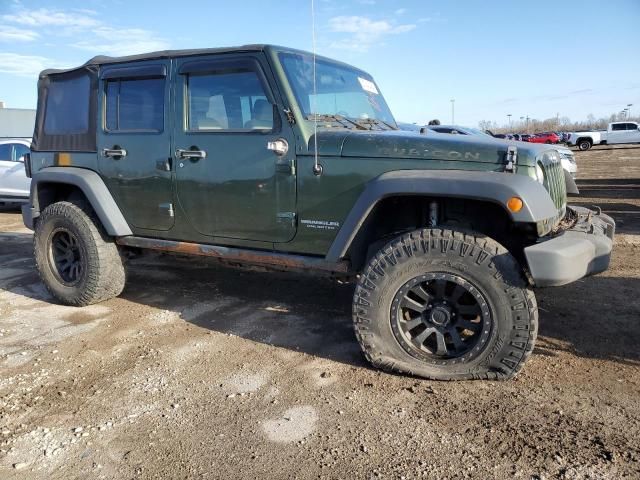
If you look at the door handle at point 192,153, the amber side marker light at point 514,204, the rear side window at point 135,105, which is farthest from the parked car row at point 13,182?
the amber side marker light at point 514,204

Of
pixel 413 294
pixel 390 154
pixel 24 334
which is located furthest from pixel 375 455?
pixel 24 334

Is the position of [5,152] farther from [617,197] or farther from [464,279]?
[617,197]

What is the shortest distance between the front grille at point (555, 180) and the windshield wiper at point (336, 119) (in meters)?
1.31

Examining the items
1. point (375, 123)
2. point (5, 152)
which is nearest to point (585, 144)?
point (5, 152)

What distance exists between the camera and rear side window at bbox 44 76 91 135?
4.61m

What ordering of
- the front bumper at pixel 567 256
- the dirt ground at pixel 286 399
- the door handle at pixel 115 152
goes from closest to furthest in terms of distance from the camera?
the dirt ground at pixel 286 399
the front bumper at pixel 567 256
the door handle at pixel 115 152

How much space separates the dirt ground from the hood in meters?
1.36

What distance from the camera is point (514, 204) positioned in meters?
2.84

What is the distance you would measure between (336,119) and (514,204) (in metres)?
1.49

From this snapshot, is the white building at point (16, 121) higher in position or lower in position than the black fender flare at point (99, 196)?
higher

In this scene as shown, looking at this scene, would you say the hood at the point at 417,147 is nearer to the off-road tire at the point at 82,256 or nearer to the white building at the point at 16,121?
the off-road tire at the point at 82,256

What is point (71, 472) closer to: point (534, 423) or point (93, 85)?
point (534, 423)

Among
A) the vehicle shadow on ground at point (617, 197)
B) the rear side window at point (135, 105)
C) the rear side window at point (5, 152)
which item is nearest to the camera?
the rear side window at point (135, 105)

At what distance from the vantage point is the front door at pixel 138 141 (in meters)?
4.09
